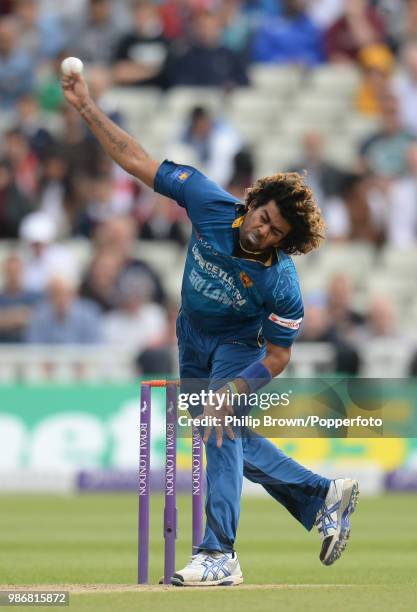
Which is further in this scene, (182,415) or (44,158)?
(44,158)

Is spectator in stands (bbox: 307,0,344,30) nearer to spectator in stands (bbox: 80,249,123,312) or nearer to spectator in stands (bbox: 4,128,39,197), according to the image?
spectator in stands (bbox: 4,128,39,197)

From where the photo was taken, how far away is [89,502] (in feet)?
48.2

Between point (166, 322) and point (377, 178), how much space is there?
3.12 metres

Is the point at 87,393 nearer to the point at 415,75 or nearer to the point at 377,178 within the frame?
the point at 377,178

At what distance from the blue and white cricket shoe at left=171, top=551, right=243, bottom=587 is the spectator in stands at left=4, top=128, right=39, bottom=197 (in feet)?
35.3

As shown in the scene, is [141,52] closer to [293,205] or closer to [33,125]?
[33,125]

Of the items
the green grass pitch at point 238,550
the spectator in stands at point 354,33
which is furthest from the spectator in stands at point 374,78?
the green grass pitch at point 238,550

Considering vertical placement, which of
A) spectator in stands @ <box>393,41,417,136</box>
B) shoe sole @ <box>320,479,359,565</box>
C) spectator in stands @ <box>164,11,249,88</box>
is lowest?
shoe sole @ <box>320,479,359,565</box>

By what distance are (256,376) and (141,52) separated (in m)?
12.9

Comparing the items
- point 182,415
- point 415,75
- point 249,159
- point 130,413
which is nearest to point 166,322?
point 130,413

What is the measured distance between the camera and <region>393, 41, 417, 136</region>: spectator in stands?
61.9 ft

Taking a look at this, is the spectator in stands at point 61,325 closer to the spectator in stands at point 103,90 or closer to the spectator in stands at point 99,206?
the spectator in stands at point 99,206

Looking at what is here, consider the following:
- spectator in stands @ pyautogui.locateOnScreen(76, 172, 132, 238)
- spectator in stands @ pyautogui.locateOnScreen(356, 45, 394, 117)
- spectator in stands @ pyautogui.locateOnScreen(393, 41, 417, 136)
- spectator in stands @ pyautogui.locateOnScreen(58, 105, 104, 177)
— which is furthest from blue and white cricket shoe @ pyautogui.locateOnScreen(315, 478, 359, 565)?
spectator in stands @ pyautogui.locateOnScreen(356, 45, 394, 117)

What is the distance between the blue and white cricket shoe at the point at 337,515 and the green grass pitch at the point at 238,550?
0.53ft
